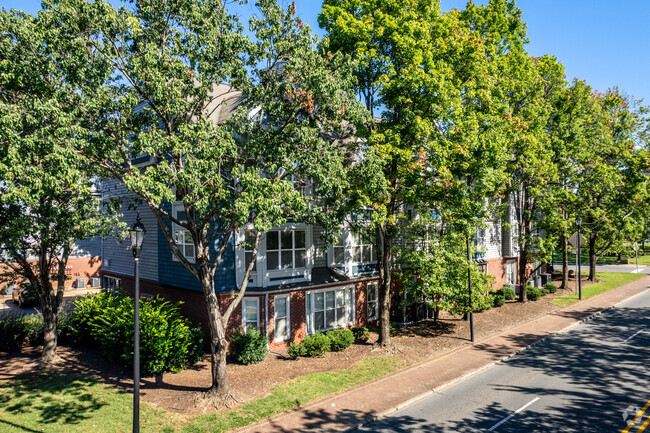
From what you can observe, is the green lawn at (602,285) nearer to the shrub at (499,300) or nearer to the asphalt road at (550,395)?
the shrub at (499,300)

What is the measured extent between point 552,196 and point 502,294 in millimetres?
7921

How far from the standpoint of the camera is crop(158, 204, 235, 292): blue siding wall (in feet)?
59.1

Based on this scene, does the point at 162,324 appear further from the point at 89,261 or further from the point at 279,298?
the point at 89,261

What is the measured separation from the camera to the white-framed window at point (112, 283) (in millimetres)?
26344

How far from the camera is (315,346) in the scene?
18.1 metres

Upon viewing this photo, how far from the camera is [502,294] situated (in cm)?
2970

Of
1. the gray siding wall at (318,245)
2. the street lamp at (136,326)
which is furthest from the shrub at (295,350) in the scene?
the street lamp at (136,326)

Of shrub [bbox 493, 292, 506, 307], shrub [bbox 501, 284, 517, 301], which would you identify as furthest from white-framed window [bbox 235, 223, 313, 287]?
shrub [bbox 501, 284, 517, 301]

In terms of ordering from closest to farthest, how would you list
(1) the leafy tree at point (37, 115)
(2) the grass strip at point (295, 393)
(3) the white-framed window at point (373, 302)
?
(1) the leafy tree at point (37, 115) < (2) the grass strip at point (295, 393) < (3) the white-framed window at point (373, 302)

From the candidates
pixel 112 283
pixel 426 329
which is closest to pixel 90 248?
pixel 112 283

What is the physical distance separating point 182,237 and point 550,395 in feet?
56.3

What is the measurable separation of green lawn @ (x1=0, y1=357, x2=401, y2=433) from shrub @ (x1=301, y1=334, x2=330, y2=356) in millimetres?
2166

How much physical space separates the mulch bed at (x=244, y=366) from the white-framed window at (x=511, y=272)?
13269mm

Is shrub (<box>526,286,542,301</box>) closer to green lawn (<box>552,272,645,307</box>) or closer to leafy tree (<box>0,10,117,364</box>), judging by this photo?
green lawn (<box>552,272,645,307</box>)
